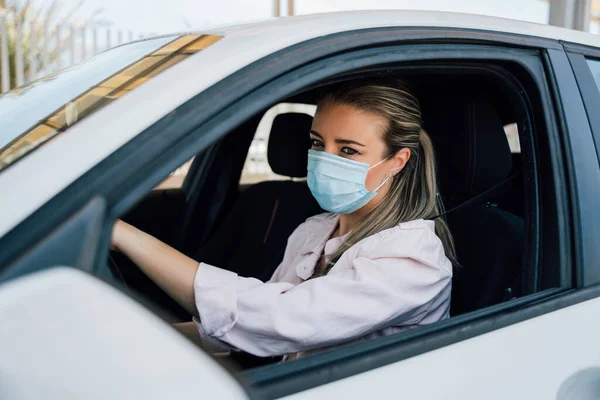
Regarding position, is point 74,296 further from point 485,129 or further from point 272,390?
point 485,129

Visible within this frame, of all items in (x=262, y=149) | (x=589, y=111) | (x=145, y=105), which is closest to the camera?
(x=145, y=105)

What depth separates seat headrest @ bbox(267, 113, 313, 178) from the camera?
2.31 m

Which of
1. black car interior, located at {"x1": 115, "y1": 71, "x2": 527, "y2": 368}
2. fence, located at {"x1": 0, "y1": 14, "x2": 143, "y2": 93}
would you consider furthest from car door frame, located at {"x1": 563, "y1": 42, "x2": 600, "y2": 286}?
fence, located at {"x1": 0, "y1": 14, "x2": 143, "y2": 93}

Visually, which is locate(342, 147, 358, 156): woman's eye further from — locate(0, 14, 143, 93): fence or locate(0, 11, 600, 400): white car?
locate(0, 14, 143, 93): fence

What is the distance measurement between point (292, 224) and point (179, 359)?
1.70 m

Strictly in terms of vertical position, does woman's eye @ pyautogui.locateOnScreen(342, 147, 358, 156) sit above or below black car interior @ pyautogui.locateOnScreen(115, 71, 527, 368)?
above

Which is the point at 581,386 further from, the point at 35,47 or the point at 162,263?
the point at 35,47

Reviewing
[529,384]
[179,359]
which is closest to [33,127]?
[179,359]

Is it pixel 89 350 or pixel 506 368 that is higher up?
pixel 89 350

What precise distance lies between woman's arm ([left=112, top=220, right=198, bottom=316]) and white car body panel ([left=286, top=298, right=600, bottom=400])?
0.39 m

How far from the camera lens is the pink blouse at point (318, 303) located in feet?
3.91

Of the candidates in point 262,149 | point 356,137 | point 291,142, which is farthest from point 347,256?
point 262,149

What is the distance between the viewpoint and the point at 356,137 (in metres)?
1.55

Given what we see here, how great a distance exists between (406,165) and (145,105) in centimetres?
96
